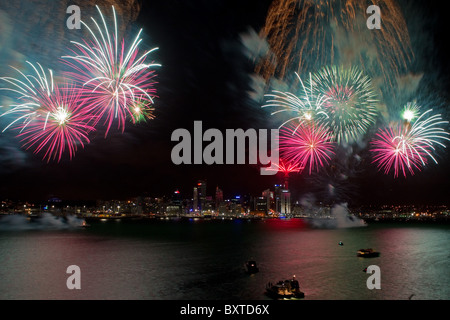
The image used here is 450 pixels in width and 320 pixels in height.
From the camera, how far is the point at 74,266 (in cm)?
4494

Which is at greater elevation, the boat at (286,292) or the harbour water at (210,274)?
the boat at (286,292)

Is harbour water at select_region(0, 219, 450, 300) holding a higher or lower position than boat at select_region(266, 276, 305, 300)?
lower

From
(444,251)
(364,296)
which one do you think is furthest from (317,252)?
(364,296)

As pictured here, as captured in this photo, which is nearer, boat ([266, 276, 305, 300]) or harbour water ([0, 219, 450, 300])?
boat ([266, 276, 305, 300])

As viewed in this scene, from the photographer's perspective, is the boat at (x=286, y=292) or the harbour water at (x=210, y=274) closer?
the boat at (x=286, y=292)

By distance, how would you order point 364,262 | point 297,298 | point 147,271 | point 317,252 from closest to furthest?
point 297,298
point 147,271
point 364,262
point 317,252

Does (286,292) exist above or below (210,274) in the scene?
above

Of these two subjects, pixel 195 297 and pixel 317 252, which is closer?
pixel 195 297

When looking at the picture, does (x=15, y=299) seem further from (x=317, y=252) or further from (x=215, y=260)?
(x=317, y=252)

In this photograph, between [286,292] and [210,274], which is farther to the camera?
[210,274]

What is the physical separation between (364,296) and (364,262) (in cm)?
1954
